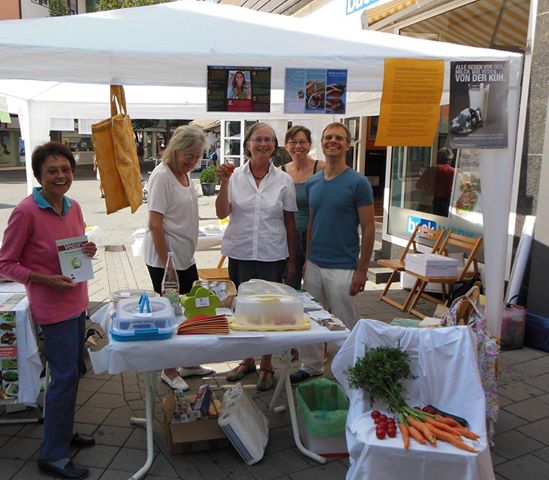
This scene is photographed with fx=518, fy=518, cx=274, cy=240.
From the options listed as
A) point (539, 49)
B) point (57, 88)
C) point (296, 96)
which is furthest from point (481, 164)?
point (57, 88)

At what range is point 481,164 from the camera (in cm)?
305

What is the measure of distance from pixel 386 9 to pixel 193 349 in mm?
5279

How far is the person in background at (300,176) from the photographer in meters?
3.80

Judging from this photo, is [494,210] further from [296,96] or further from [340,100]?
[296,96]

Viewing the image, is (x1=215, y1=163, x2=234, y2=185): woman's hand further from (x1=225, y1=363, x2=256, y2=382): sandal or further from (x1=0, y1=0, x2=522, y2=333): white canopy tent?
(x1=225, y1=363, x2=256, y2=382): sandal

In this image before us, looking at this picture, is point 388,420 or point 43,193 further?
point 43,193

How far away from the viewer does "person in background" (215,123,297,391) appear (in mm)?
3320

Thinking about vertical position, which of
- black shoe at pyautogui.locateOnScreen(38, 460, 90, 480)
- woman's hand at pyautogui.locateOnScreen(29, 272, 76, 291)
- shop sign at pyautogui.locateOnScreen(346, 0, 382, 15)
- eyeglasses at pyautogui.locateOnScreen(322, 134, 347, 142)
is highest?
shop sign at pyautogui.locateOnScreen(346, 0, 382, 15)

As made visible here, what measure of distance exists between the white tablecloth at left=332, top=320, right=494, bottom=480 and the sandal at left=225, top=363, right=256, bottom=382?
135 cm

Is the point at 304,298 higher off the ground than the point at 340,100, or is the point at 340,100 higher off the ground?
the point at 340,100

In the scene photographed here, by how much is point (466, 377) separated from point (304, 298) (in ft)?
3.31

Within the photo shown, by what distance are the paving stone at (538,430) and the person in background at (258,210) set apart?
5.78 ft

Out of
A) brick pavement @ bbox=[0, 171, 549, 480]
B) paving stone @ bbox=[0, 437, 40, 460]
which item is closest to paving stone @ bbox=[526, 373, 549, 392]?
brick pavement @ bbox=[0, 171, 549, 480]

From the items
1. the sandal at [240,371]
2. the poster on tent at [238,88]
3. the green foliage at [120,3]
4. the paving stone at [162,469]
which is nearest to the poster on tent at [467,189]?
the sandal at [240,371]
